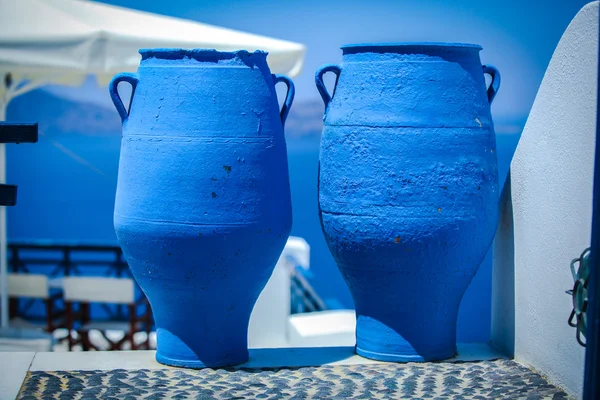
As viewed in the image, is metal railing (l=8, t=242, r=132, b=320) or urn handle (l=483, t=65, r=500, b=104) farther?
metal railing (l=8, t=242, r=132, b=320)

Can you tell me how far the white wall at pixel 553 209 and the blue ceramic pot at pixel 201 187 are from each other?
3.68ft

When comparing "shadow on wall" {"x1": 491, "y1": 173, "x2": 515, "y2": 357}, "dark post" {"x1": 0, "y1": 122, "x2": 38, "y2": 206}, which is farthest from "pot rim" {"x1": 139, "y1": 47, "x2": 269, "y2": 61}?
"shadow on wall" {"x1": 491, "y1": 173, "x2": 515, "y2": 357}

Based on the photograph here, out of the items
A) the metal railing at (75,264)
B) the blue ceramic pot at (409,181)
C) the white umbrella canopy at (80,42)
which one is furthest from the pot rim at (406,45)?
the metal railing at (75,264)

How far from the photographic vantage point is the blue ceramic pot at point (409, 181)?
3832mm

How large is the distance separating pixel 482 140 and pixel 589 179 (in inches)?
25.5

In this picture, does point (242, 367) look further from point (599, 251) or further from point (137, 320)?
point (137, 320)

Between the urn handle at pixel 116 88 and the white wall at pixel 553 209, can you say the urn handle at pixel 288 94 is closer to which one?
the urn handle at pixel 116 88

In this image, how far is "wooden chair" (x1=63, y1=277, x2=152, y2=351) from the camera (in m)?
7.13

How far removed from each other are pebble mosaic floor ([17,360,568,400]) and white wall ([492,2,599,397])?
184 millimetres

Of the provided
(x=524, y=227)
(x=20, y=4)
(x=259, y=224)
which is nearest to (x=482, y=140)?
(x=524, y=227)

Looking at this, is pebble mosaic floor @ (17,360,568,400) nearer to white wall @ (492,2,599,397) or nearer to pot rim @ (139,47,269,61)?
white wall @ (492,2,599,397)

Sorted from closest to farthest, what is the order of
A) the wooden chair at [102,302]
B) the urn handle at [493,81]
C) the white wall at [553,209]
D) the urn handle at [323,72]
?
the white wall at [553,209] < the urn handle at [323,72] < the urn handle at [493,81] < the wooden chair at [102,302]

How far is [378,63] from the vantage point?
388cm

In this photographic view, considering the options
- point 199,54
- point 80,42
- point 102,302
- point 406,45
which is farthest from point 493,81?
point 102,302
